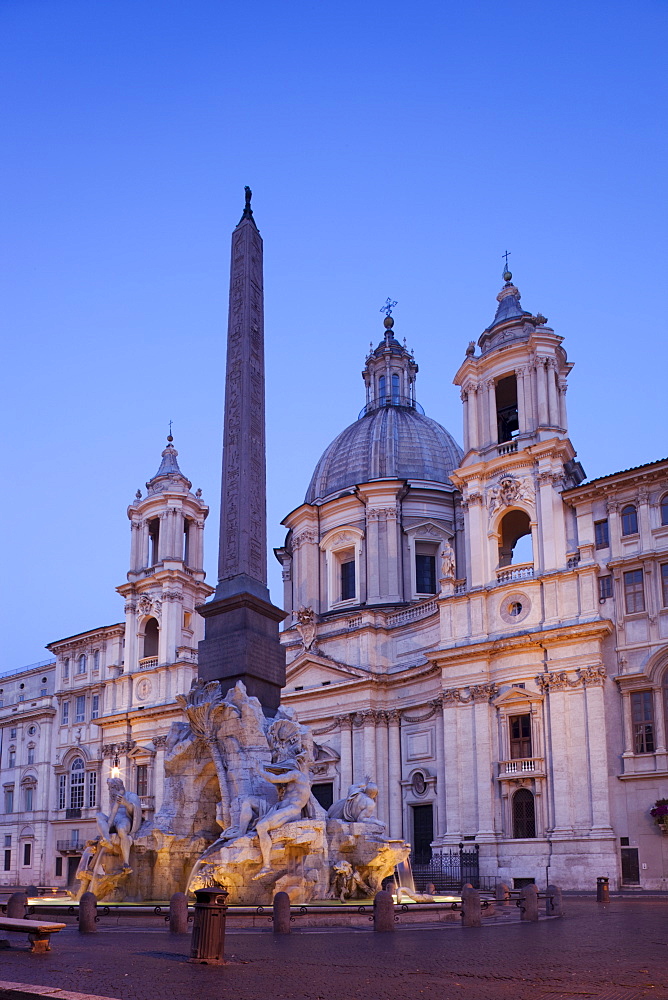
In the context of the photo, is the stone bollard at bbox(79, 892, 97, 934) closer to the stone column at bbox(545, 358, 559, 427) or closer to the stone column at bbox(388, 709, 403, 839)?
the stone column at bbox(388, 709, 403, 839)

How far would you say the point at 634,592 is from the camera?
34.5 metres

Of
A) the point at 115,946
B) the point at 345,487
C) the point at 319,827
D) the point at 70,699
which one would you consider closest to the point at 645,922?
the point at 319,827

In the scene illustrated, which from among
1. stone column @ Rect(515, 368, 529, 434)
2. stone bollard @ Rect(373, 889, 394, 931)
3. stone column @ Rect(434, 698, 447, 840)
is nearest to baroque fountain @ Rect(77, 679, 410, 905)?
stone bollard @ Rect(373, 889, 394, 931)

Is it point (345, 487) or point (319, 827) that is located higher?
point (345, 487)

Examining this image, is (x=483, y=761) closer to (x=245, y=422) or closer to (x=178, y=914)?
(x=245, y=422)

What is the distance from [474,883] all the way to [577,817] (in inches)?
163

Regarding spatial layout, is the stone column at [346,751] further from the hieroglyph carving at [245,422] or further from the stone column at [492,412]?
the hieroglyph carving at [245,422]

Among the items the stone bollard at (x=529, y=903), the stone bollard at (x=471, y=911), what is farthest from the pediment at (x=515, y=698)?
the stone bollard at (x=471, y=911)

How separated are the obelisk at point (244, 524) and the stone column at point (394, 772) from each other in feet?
69.1

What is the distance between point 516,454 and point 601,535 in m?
4.74

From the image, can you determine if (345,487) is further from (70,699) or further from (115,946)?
(115,946)

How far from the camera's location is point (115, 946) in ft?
42.6

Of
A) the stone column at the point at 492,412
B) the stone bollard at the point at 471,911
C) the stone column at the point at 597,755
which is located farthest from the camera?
the stone column at the point at 492,412

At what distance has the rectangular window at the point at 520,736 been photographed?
35.7 metres
